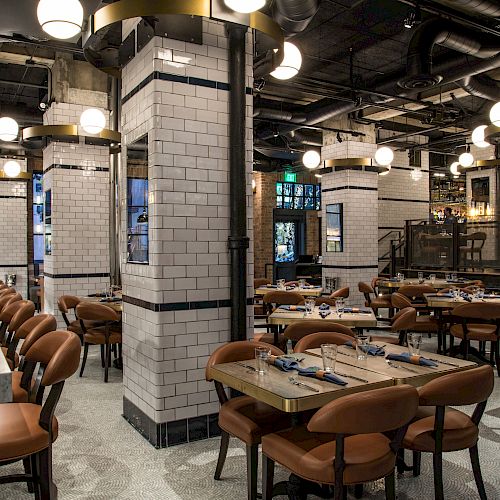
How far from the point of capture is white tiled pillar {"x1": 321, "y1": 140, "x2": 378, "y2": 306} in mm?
11812

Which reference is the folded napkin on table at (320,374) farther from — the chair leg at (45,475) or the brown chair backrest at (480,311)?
the brown chair backrest at (480,311)

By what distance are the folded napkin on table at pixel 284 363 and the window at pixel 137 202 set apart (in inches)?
63.1

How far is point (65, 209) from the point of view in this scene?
870 centimetres

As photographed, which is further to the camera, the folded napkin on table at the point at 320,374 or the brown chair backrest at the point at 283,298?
the brown chair backrest at the point at 283,298

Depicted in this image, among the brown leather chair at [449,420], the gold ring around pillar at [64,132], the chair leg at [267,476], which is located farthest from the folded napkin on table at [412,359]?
the gold ring around pillar at [64,132]

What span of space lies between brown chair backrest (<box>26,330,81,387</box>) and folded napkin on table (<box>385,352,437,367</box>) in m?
1.96

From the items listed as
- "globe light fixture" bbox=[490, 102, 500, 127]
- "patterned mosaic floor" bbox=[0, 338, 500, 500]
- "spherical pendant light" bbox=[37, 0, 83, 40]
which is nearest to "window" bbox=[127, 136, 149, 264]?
"spherical pendant light" bbox=[37, 0, 83, 40]

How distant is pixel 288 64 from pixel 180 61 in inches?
48.6

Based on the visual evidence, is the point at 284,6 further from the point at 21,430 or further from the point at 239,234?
the point at 21,430

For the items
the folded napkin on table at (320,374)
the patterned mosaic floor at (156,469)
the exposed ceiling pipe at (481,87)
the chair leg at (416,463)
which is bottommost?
the patterned mosaic floor at (156,469)

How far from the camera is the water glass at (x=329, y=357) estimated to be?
10.2 ft

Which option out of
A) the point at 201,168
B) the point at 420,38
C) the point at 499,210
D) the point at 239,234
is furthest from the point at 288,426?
the point at 499,210

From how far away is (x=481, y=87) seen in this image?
9.09m

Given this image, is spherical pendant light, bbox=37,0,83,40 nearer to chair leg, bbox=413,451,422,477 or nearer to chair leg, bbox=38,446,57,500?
→ chair leg, bbox=38,446,57,500
